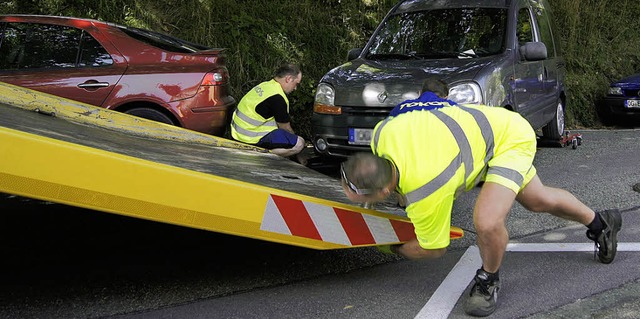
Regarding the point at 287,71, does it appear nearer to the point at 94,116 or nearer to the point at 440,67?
the point at 440,67

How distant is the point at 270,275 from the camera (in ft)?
13.8

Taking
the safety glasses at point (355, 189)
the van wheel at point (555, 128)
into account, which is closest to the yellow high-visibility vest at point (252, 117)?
the safety glasses at point (355, 189)

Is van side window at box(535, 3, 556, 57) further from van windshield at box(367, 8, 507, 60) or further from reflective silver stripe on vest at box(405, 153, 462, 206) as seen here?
reflective silver stripe on vest at box(405, 153, 462, 206)

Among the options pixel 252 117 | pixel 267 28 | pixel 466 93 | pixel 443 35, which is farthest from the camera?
pixel 267 28

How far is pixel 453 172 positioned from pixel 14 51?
4.94 meters

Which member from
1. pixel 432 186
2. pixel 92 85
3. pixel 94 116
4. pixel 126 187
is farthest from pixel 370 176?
pixel 92 85

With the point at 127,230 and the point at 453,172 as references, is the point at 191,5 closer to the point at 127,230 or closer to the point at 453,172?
the point at 127,230

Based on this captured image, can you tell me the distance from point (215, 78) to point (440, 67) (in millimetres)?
2235

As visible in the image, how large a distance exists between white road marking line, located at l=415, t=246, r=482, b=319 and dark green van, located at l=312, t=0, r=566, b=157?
210cm

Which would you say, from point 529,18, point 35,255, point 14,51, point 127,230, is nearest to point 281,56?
point 529,18

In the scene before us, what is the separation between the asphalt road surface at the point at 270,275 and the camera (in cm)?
366

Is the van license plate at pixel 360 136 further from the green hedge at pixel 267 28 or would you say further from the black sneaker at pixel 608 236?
the green hedge at pixel 267 28

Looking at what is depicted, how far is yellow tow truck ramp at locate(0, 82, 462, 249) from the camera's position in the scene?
297 cm

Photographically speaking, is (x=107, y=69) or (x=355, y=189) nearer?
(x=355, y=189)
